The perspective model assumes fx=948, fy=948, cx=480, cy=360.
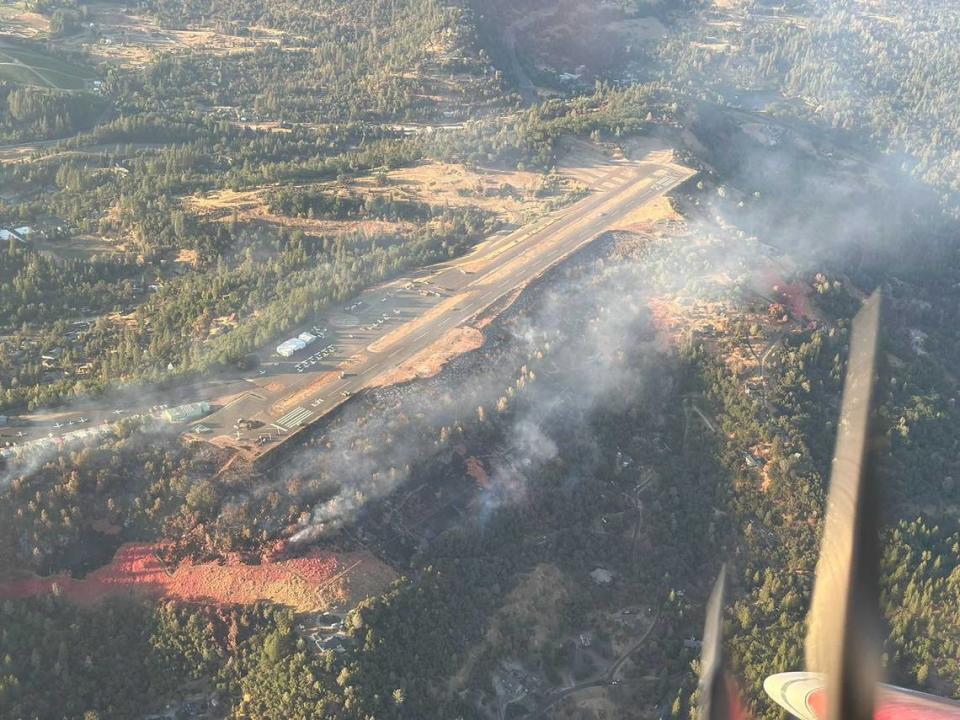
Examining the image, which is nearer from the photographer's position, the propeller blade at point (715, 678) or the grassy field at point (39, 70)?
the propeller blade at point (715, 678)

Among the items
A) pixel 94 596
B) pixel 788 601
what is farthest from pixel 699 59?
pixel 94 596

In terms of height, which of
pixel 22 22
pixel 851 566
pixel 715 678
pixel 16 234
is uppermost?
pixel 22 22

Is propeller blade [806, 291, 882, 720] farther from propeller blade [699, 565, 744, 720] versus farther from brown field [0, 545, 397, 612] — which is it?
brown field [0, 545, 397, 612]

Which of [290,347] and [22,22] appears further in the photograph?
[22,22]

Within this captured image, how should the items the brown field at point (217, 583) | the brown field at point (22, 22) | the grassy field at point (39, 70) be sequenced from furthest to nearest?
1. the brown field at point (22, 22)
2. the grassy field at point (39, 70)
3. the brown field at point (217, 583)

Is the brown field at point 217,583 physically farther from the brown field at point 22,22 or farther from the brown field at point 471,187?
the brown field at point 22,22

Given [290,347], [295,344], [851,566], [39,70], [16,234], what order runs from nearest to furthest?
1. [851,566]
2. [290,347]
3. [295,344]
4. [16,234]
5. [39,70]

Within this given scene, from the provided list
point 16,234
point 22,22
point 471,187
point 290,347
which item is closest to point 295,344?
point 290,347

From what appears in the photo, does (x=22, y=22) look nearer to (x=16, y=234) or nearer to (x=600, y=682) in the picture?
(x=16, y=234)

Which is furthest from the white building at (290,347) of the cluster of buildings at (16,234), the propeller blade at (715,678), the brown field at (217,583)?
the cluster of buildings at (16,234)
